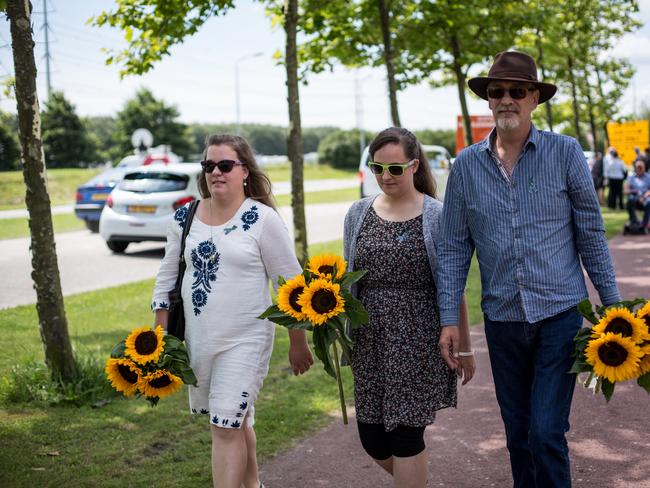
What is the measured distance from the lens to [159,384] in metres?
3.61

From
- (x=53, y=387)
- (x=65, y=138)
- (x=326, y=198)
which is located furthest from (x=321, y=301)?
(x=65, y=138)

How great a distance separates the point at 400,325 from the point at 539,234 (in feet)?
2.42

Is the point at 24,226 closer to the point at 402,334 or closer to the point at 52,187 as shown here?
the point at 52,187

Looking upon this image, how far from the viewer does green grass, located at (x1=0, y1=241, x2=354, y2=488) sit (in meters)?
4.55

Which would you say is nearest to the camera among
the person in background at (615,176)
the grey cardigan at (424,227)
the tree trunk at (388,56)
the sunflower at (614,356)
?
the sunflower at (614,356)

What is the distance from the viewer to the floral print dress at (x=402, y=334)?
142 inches

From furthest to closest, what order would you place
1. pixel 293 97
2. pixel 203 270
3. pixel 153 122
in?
pixel 153 122 → pixel 293 97 → pixel 203 270

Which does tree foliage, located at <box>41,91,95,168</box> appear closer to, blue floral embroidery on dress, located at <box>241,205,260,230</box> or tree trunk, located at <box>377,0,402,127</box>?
tree trunk, located at <box>377,0,402,127</box>

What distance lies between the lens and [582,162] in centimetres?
335

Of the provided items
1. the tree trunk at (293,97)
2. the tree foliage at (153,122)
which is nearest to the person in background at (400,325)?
the tree trunk at (293,97)

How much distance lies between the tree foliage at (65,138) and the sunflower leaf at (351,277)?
53.3 metres

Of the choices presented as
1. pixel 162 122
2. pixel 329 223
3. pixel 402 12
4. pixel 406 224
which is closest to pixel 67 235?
pixel 329 223

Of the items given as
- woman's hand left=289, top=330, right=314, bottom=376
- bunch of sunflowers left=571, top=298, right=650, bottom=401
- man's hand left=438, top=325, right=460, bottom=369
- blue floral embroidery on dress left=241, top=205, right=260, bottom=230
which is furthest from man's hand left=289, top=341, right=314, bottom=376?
bunch of sunflowers left=571, top=298, right=650, bottom=401

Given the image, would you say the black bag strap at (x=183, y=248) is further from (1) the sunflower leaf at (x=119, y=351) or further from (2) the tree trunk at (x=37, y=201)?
(2) the tree trunk at (x=37, y=201)
